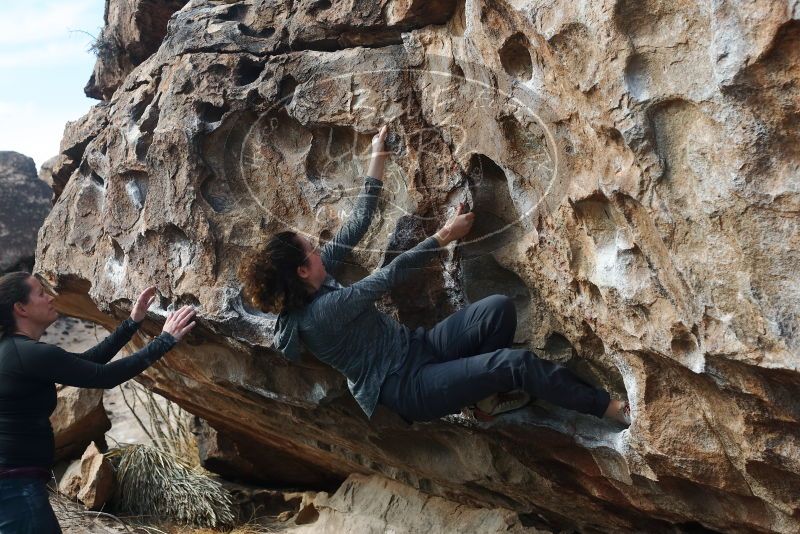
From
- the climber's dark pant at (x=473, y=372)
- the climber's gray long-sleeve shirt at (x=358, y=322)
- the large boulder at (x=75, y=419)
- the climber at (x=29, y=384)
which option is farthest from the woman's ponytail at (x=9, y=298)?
the large boulder at (x=75, y=419)

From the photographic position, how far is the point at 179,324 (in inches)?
135

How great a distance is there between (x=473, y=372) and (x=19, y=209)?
7.63 meters

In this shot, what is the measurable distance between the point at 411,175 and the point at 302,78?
671 mm

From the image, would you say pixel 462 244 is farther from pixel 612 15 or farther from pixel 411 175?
pixel 612 15

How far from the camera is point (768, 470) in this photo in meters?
2.76

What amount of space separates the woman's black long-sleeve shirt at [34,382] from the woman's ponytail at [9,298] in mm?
39

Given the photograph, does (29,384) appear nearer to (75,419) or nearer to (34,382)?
(34,382)

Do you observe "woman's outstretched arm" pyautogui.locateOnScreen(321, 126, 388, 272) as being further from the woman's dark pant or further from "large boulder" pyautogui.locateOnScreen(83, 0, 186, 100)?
"large boulder" pyautogui.locateOnScreen(83, 0, 186, 100)

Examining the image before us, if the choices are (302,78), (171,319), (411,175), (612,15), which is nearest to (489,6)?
(612,15)

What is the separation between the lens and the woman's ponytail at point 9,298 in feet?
10.4

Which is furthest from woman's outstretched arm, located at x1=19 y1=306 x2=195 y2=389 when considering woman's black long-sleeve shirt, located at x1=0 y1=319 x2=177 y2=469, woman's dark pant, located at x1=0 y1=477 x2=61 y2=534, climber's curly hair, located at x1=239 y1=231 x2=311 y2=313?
climber's curly hair, located at x1=239 y1=231 x2=311 y2=313

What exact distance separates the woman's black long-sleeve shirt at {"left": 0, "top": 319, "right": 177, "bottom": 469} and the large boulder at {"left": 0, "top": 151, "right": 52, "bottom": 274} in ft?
19.9

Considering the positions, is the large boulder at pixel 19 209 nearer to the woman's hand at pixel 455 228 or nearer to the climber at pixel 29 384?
the climber at pixel 29 384

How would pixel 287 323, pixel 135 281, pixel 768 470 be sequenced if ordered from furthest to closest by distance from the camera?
pixel 135 281 < pixel 287 323 < pixel 768 470
